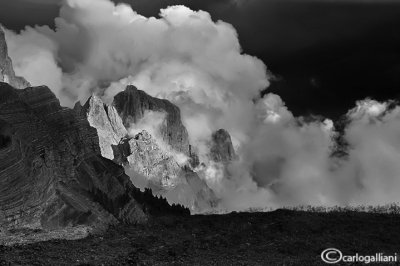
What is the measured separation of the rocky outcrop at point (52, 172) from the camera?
5422 centimetres

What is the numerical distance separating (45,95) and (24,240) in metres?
29.7

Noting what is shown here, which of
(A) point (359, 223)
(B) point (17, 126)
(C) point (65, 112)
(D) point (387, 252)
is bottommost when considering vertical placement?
(D) point (387, 252)

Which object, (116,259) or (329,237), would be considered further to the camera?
(329,237)

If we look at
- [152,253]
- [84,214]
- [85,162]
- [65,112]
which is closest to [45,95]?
[65,112]

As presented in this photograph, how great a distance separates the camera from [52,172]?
62031mm

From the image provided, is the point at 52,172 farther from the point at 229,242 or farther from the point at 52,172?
the point at 229,242

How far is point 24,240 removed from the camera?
5050cm

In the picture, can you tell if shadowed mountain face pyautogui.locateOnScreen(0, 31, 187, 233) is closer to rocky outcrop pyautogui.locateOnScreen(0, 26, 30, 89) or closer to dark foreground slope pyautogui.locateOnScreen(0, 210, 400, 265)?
dark foreground slope pyautogui.locateOnScreen(0, 210, 400, 265)

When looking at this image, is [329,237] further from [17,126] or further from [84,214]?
[17,126]

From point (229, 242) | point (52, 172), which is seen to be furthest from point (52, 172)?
point (229, 242)

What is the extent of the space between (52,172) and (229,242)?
77.9 ft

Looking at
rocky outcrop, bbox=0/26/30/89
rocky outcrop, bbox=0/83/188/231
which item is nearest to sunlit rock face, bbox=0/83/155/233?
rocky outcrop, bbox=0/83/188/231

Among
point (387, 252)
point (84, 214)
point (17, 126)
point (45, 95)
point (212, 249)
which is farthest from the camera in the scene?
point (45, 95)

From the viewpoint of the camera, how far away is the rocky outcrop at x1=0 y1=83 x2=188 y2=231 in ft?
178
